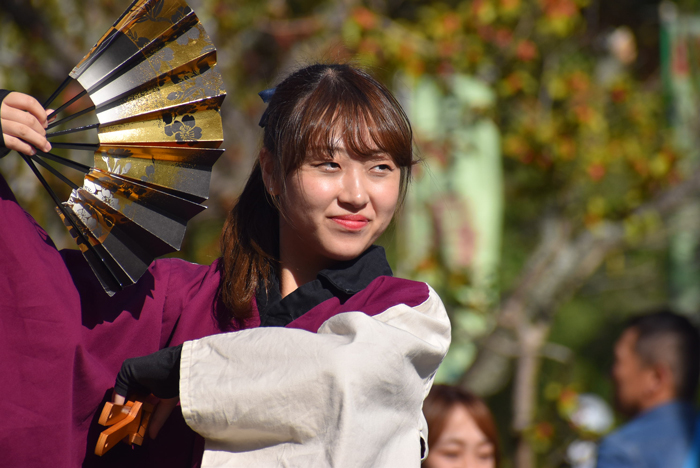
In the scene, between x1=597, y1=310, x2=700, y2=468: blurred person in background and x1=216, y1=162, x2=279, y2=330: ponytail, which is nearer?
x1=216, y1=162, x2=279, y2=330: ponytail

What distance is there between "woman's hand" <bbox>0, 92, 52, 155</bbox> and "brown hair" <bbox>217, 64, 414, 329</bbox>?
44 centimetres

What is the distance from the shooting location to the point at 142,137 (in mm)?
1403

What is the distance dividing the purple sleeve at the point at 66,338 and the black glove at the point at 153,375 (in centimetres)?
9


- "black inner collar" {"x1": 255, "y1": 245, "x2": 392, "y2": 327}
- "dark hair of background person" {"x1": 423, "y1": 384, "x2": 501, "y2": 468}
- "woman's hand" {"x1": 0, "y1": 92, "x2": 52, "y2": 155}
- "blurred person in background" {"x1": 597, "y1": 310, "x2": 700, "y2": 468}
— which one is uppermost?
"woman's hand" {"x1": 0, "y1": 92, "x2": 52, "y2": 155}

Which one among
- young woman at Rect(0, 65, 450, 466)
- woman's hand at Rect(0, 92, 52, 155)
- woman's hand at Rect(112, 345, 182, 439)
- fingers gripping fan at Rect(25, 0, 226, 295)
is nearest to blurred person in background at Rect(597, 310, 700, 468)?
young woman at Rect(0, 65, 450, 466)

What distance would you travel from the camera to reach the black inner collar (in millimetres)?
1416

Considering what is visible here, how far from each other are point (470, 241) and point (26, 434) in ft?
9.70

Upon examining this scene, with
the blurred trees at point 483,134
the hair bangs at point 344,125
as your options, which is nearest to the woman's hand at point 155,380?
the hair bangs at point 344,125

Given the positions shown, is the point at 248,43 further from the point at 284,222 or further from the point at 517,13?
the point at 284,222

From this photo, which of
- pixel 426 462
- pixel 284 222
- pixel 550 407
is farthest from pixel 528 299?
pixel 284 222

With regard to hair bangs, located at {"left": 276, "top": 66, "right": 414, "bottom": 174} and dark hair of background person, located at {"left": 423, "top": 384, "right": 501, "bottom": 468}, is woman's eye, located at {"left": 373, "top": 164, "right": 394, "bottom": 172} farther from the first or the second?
dark hair of background person, located at {"left": 423, "top": 384, "right": 501, "bottom": 468}

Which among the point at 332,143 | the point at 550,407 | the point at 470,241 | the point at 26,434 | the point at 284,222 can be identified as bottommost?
the point at 550,407

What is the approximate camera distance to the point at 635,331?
9.59 ft

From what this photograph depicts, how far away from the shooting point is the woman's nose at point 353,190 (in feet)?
4.62
